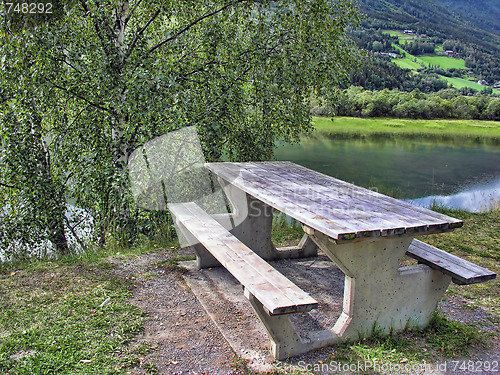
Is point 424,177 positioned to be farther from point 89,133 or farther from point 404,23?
point 404,23

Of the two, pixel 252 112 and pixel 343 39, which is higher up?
pixel 343 39

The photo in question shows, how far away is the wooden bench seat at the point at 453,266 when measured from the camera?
3066 mm

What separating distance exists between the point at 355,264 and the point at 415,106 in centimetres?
4142

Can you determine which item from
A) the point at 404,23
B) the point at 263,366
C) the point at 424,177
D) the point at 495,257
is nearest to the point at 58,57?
the point at 263,366

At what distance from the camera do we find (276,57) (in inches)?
240

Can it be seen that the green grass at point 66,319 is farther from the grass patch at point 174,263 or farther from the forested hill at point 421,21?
the forested hill at point 421,21

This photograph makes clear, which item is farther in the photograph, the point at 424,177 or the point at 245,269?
the point at 424,177

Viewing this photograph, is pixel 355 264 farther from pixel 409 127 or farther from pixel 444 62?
pixel 444 62

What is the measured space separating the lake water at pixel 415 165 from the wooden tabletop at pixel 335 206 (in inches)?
220

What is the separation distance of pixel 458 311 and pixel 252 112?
12.8 feet

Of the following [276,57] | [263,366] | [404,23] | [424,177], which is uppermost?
[404,23]

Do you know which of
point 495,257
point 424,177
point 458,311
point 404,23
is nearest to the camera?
point 458,311

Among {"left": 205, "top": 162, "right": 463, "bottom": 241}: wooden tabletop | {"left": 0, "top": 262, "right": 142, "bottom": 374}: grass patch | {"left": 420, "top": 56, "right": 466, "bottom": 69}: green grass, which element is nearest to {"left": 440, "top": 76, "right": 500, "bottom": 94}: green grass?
{"left": 420, "top": 56, "right": 466, "bottom": 69}: green grass

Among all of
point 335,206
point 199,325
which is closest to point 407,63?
point 335,206
